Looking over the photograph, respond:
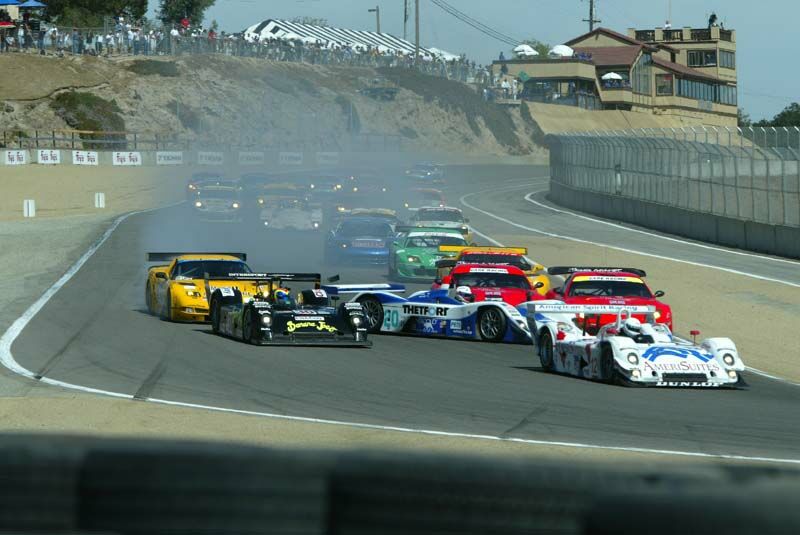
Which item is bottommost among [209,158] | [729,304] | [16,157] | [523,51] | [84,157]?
[729,304]

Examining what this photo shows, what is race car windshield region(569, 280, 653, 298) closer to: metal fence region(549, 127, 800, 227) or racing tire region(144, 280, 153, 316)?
racing tire region(144, 280, 153, 316)

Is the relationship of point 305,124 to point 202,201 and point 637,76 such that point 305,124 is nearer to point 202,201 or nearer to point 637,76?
point 637,76

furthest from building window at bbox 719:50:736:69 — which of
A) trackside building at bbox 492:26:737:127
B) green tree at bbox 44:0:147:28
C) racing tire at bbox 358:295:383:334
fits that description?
racing tire at bbox 358:295:383:334

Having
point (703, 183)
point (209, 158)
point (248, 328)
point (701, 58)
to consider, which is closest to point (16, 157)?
point (209, 158)

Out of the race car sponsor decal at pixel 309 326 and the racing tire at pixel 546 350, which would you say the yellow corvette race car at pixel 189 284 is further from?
the racing tire at pixel 546 350

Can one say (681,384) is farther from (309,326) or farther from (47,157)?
(47,157)

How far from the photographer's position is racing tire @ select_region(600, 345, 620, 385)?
15.3m

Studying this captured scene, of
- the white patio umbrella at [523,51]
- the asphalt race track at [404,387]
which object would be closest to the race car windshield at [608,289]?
the asphalt race track at [404,387]

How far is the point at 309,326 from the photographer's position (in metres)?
18.3

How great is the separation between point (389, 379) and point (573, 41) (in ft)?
434

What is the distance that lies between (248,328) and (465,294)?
3709 mm

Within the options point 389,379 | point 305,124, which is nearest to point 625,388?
point 389,379

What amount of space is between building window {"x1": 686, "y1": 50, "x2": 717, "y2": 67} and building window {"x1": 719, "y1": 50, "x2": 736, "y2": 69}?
98cm

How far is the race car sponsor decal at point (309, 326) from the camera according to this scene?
18.3m
